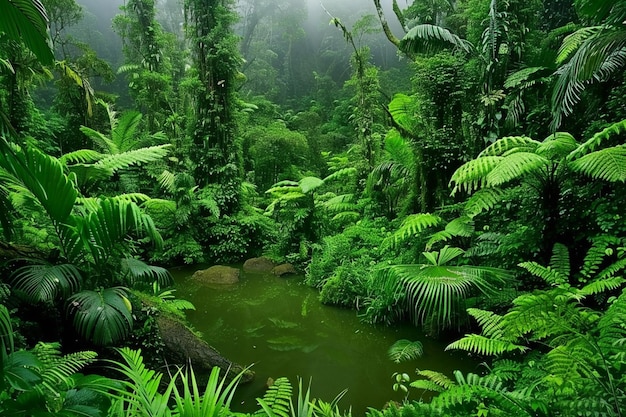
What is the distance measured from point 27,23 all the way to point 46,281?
180 centimetres

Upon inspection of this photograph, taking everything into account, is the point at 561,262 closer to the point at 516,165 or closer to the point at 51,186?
the point at 516,165

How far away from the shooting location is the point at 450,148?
4.63 metres

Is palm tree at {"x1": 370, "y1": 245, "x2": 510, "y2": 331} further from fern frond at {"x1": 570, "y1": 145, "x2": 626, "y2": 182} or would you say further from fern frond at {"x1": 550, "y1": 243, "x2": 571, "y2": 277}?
fern frond at {"x1": 570, "y1": 145, "x2": 626, "y2": 182}

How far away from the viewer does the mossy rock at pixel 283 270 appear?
6.81m

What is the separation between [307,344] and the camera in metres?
3.77

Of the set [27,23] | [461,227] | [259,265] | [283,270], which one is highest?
[27,23]

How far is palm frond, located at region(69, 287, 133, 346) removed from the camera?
2432 mm

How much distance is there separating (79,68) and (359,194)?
852 centimetres

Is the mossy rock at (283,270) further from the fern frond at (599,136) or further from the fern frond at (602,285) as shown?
the fern frond at (602,285)

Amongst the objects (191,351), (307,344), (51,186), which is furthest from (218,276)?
(51,186)

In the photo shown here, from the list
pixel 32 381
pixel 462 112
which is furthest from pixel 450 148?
pixel 32 381

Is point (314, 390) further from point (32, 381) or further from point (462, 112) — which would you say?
point (462, 112)

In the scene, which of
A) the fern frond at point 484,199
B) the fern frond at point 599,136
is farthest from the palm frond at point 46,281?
the fern frond at point 599,136

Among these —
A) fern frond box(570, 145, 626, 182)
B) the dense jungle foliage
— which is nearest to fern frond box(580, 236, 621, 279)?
the dense jungle foliage
